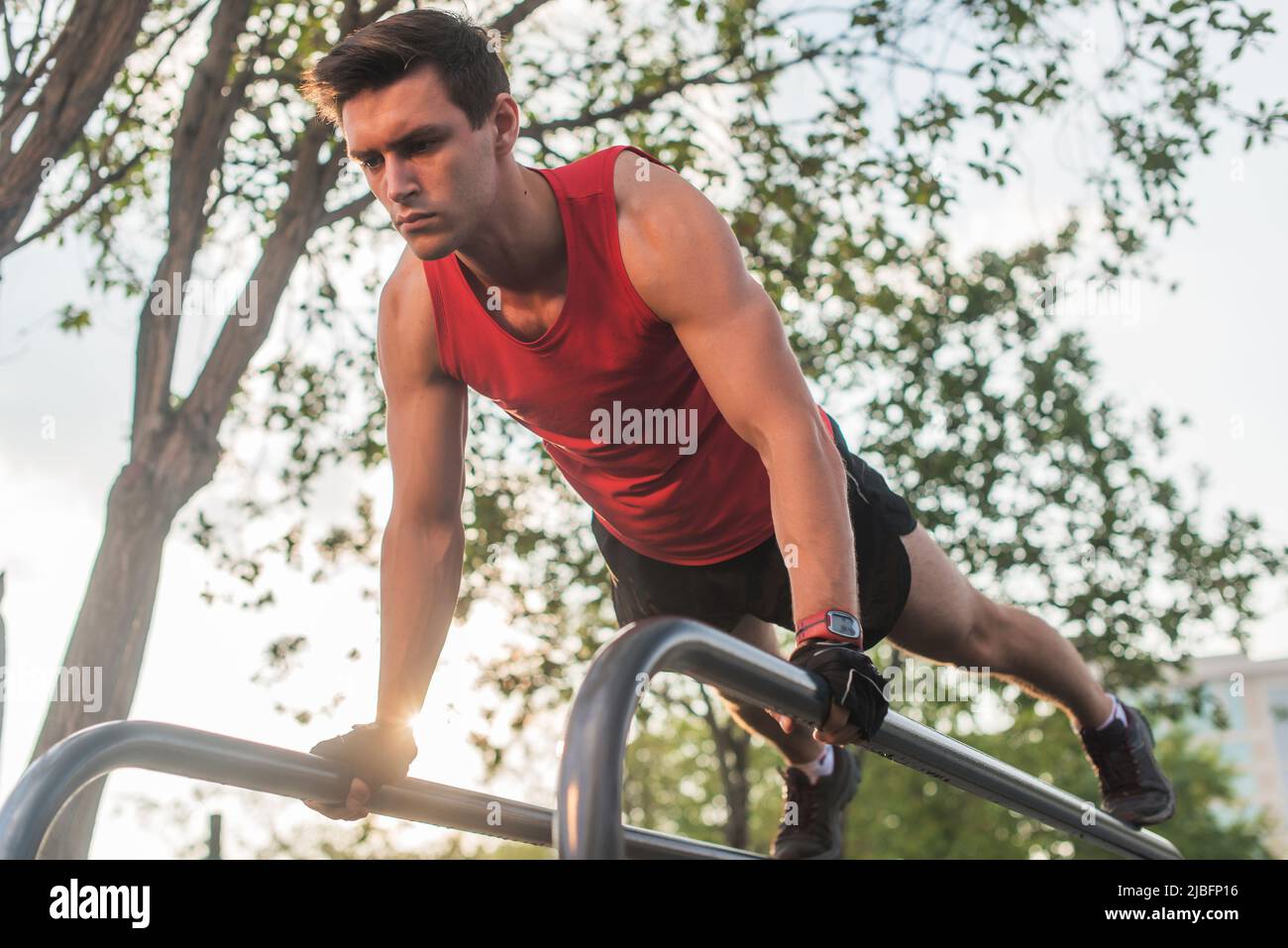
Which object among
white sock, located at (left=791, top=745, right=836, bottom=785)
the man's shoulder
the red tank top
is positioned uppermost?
the man's shoulder

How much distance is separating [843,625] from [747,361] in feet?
1.78

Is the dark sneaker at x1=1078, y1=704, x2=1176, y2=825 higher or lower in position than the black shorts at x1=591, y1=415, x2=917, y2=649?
lower

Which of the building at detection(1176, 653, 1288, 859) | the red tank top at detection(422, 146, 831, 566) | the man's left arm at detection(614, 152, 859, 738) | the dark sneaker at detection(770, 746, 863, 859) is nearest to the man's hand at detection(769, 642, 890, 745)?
the man's left arm at detection(614, 152, 859, 738)

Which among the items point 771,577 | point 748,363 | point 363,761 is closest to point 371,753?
point 363,761

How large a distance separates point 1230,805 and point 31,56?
1192 inches

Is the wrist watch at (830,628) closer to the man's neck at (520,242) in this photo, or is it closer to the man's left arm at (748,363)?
the man's left arm at (748,363)

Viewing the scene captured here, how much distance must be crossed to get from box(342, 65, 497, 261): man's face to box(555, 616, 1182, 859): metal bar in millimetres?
1163

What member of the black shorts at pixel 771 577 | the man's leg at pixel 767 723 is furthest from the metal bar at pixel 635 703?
the man's leg at pixel 767 723

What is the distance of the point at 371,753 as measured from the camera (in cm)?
208

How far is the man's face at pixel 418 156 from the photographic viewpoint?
2.29m

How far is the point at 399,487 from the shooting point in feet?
8.90

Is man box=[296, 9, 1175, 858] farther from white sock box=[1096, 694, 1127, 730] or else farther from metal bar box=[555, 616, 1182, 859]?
white sock box=[1096, 694, 1127, 730]

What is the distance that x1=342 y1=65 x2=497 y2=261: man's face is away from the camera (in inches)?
90.2

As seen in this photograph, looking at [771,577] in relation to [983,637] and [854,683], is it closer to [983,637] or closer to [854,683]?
[983,637]
